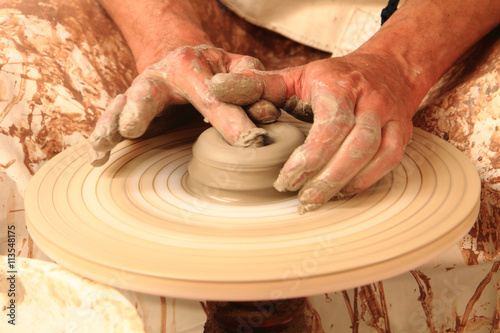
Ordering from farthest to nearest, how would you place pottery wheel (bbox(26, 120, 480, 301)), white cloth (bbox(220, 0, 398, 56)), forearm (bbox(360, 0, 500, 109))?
white cloth (bbox(220, 0, 398, 56)) < forearm (bbox(360, 0, 500, 109)) < pottery wheel (bbox(26, 120, 480, 301))

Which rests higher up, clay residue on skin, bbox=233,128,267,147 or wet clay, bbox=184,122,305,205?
clay residue on skin, bbox=233,128,267,147

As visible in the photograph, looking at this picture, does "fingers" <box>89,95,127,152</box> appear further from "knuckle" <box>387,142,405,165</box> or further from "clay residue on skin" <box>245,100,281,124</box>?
"knuckle" <box>387,142,405,165</box>

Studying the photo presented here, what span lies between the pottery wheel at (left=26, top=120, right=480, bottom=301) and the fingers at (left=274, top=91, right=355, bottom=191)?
0.25 ft

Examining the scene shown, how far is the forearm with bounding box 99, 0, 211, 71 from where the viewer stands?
4.27 feet

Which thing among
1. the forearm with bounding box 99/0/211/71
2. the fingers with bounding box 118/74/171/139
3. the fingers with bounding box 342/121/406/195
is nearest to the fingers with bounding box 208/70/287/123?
the fingers with bounding box 118/74/171/139

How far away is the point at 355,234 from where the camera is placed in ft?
2.46

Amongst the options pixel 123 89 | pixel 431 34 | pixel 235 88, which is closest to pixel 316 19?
pixel 431 34

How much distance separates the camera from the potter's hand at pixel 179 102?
0.89 metres

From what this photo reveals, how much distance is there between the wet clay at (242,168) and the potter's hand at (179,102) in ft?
0.09

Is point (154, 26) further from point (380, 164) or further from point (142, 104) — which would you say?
point (380, 164)

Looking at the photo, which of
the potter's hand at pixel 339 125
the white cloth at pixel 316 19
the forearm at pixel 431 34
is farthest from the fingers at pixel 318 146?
the white cloth at pixel 316 19

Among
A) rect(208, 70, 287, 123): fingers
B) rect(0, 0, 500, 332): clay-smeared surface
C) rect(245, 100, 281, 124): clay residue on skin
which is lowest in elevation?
rect(0, 0, 500, 332): clay-smeared surface

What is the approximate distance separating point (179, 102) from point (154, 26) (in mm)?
478

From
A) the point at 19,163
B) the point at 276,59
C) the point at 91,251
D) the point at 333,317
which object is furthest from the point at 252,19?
the point at 91,251
